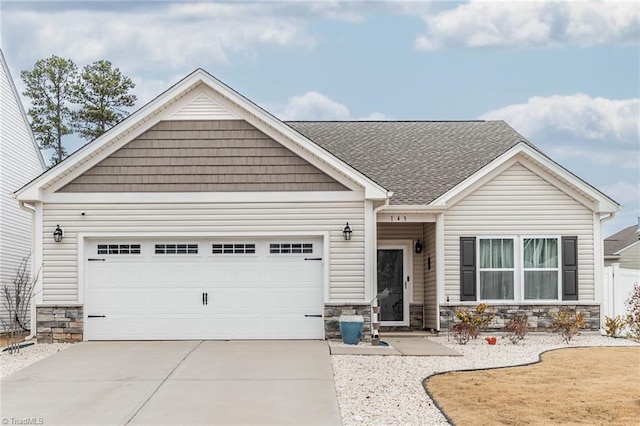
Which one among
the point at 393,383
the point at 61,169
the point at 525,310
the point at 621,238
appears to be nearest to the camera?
the point at 393,383

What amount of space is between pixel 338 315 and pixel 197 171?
4140 millimetres

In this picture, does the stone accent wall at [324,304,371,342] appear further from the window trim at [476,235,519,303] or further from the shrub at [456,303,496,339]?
the window trim at [476,235,519,303]

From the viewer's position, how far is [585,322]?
18359 millimetres

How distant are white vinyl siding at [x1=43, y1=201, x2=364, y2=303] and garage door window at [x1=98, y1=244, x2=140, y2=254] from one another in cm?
34

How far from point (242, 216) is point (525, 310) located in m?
6.82

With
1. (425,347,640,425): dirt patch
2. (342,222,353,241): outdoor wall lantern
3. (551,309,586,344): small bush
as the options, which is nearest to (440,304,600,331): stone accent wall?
(551,309,586,344): small bush

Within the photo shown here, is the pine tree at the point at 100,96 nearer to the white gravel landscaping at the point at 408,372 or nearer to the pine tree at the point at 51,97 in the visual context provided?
the pine tree at the point at 51,97

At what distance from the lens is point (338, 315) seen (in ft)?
54.0

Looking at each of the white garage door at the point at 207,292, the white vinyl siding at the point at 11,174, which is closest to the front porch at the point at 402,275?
the white garage door at the point at 207,292

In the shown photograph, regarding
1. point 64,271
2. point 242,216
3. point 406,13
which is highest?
point 406,13

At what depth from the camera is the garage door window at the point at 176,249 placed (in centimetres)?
1678

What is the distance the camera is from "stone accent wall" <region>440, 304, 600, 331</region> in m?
18.2

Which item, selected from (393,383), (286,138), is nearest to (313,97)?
(286,138)

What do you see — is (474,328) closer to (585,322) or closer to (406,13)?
(585,322)
